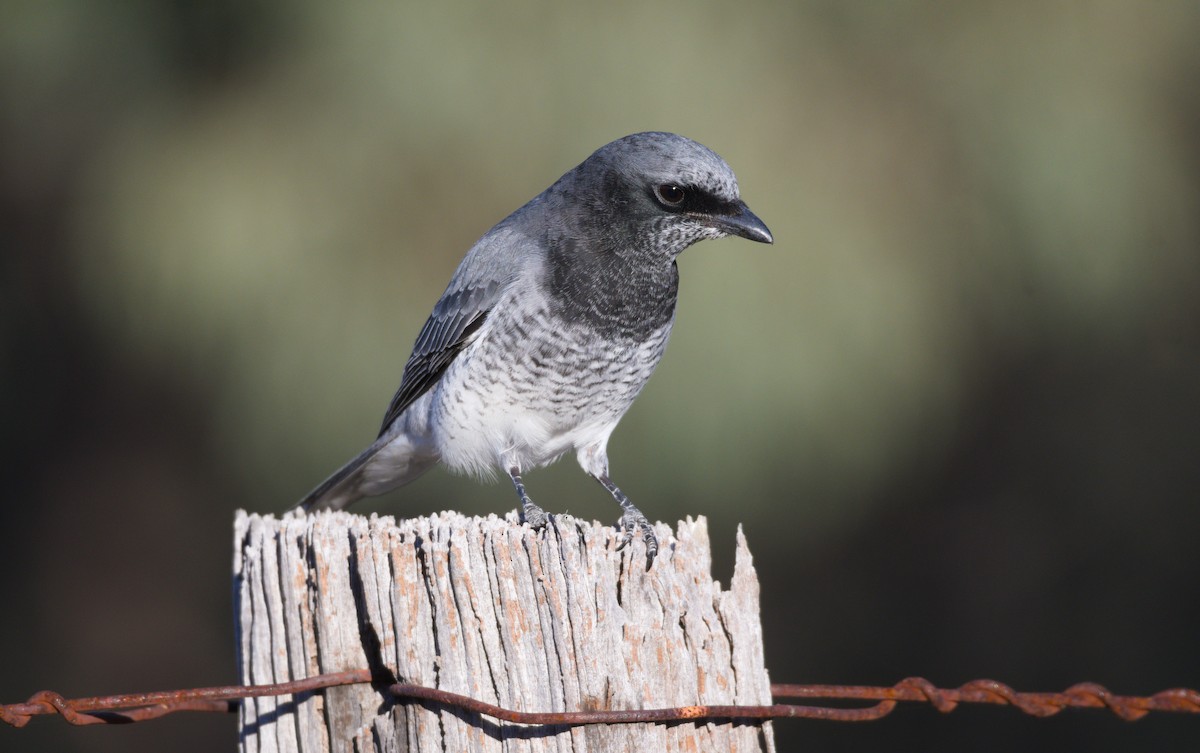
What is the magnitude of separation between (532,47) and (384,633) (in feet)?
13.4

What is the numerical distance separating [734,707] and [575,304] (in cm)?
171

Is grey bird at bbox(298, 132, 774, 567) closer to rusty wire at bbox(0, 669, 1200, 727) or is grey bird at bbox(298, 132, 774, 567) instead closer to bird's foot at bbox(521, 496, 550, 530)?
bird's foot at bbox(521, 496, 550, 530)

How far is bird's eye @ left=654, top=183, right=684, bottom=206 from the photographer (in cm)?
328

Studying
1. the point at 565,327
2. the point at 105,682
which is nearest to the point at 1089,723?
the point at 565,327

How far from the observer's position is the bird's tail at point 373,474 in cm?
379

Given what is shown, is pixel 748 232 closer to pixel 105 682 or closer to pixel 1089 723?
pixel 1089 723

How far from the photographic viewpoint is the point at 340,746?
2.03m

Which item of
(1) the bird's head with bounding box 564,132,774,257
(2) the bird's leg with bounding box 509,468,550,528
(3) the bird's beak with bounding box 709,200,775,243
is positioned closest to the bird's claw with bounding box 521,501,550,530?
(2) the bird's leg with bounding box 509,468,550,528

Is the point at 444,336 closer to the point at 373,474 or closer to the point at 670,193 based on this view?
the point at 373,474

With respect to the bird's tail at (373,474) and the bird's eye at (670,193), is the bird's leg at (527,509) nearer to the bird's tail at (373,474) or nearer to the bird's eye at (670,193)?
the bird's tail at (373,474)

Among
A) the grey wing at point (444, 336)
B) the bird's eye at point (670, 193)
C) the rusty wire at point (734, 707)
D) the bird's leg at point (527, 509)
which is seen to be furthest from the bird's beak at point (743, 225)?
the rusty wire at point (734, 707)

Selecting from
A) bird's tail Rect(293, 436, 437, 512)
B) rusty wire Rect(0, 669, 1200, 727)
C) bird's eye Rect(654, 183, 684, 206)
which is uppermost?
bird's eye Rect(654, 183, 684, 206)

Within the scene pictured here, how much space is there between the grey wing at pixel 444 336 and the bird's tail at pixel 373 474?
15 centimetres

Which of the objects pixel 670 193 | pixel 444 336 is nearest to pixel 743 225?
pixel 670 193
